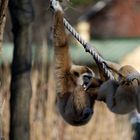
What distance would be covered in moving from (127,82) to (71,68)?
937 millimetres

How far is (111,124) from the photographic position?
1264 centimetres

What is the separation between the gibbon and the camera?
762 centimetres

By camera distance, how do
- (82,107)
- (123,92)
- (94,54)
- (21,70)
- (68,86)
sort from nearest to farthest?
(123,92)
(94,54)
(82,107)
(68,86)
(21,70)

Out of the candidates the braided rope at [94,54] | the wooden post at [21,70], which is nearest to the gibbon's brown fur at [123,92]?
the braided rope at [94,54]

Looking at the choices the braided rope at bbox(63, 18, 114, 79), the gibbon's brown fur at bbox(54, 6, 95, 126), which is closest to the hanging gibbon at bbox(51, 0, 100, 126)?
the gibbon's brown fur at bbox(54, 6, 95, 126)

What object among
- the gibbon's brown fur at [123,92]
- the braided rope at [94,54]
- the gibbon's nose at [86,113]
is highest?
the braided rope at [94,54]

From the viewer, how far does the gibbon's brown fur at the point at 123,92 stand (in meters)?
7.21

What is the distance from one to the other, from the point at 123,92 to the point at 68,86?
0.78 meters

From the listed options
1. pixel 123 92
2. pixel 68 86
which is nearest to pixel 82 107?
pixel 68 86

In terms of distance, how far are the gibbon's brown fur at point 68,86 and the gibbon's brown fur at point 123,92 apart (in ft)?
0.67

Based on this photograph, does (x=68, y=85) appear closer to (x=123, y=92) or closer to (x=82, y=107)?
(x=82, y=107)

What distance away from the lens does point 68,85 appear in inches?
310

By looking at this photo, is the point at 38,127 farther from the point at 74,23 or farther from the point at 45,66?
the point at 74,23

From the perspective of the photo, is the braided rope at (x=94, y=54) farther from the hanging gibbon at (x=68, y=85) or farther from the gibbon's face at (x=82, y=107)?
the gibbon's face at (x=82, y=107)
